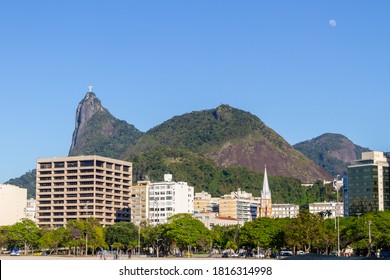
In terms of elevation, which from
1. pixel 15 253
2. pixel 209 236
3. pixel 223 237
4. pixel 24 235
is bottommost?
pixel 15 253

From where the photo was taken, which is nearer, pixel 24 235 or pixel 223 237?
pixel 24 235

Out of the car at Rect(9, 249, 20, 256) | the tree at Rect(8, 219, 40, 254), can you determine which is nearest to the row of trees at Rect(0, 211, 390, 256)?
the tree at Rect(8, 219, 40, 254)

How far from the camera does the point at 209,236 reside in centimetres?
14525

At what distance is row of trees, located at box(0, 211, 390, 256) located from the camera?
119 metres

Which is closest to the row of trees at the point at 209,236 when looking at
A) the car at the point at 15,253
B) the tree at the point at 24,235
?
the tree at the point at 24,235

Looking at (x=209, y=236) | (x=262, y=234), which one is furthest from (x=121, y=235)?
(x=262, y=234)

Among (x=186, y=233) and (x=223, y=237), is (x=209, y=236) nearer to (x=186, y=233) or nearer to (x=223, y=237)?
(x=186, y=233)

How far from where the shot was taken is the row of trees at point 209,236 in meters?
119

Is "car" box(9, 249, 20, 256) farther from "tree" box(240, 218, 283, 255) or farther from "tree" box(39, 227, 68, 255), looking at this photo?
"tree" box(240, 218, 283, 255)

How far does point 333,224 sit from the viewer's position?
13562 centimetres

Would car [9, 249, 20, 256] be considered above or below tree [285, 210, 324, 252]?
below

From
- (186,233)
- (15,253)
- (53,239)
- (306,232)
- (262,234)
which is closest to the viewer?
(306,232)
